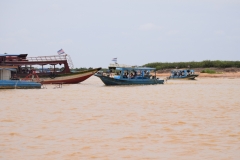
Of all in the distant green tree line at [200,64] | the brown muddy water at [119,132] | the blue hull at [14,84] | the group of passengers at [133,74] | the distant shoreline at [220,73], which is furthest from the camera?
the distant green tree line at [200,64]

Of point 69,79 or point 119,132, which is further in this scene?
point 69,79

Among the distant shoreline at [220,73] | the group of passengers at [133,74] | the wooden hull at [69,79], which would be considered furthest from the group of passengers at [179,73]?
the wooden hull at [69,79]

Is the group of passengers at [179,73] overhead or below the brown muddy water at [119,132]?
overhead

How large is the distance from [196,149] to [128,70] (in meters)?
29.0

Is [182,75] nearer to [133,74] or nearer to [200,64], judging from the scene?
[133,74]

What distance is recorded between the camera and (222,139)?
12406 mm

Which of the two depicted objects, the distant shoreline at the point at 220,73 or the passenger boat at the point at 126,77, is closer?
the passenger boat at the point at 126,77

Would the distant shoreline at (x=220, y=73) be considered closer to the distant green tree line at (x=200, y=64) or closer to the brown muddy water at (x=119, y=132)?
the distant green tree line at (x=200, y=64)

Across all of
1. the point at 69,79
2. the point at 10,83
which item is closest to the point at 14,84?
the point at 10,83

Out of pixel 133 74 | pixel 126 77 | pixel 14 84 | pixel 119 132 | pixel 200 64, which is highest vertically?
pixel 200 64

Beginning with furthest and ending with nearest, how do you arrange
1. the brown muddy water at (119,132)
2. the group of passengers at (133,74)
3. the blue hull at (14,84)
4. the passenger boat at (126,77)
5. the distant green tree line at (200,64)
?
the distant green tree line at (200,64) < the group of passengers at (133,74) < the passenger boat at (126,77) < the blue hull at (14,84) < the brown muddy water at (119,132)

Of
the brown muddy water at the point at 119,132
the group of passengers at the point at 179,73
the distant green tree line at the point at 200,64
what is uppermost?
the distant green tree line at the point at 200,64

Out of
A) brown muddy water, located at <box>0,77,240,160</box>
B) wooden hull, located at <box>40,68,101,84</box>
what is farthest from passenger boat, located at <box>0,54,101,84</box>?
brown muddy water, located at <box>0,77,240,160</box>

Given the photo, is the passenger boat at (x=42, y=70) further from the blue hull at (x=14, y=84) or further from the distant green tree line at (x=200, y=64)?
the distant green tree line at (x=200, y=64)
